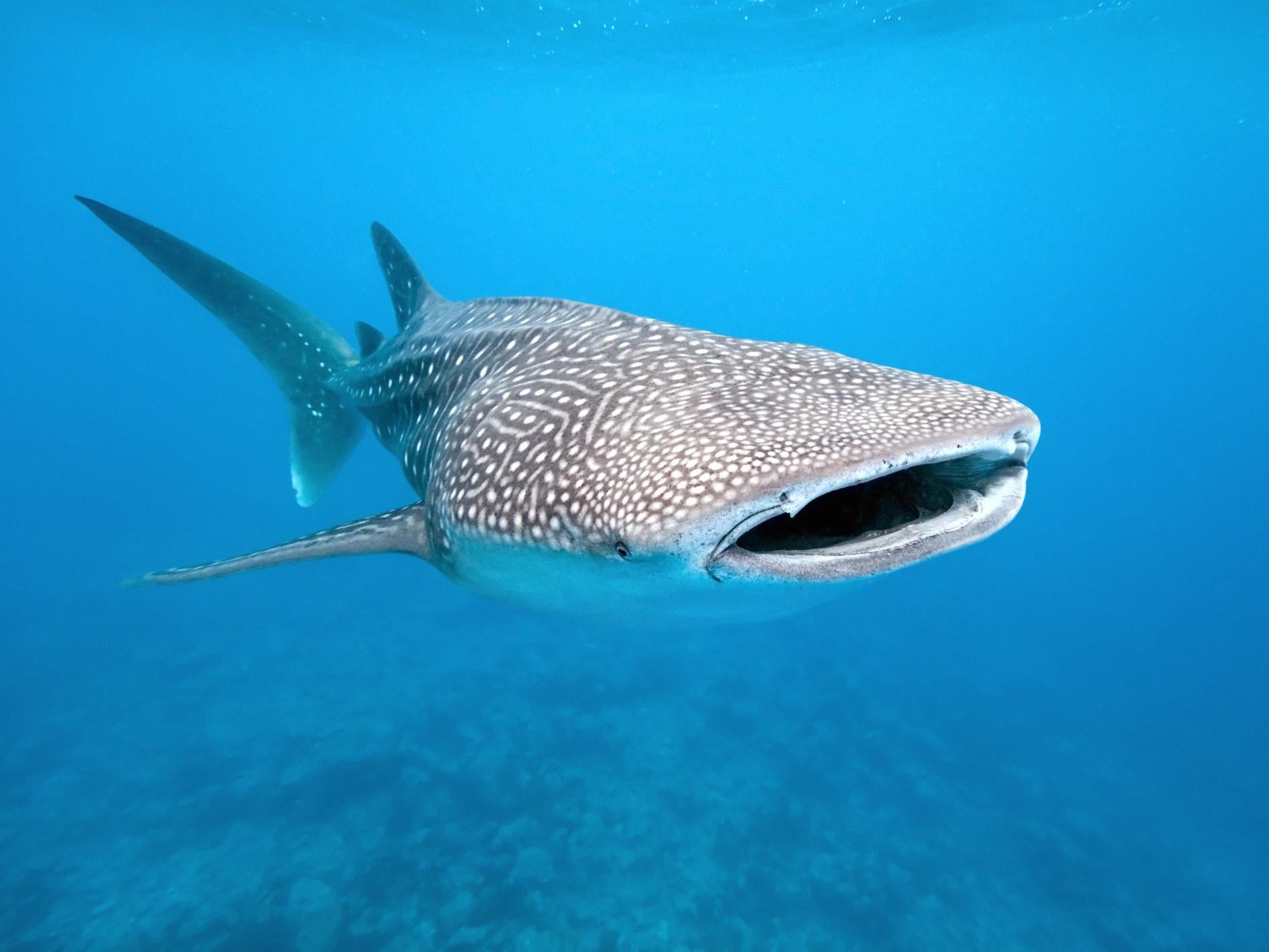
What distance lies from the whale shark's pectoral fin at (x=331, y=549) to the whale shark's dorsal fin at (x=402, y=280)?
9.50ft

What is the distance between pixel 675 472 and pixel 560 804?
8.09 m

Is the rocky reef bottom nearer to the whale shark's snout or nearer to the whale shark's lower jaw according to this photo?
the whale shark's lower jaw

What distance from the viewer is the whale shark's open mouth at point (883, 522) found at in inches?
70.4

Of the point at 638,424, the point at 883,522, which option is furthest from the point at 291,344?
the point at 883,522

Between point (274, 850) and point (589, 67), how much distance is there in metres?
35.1

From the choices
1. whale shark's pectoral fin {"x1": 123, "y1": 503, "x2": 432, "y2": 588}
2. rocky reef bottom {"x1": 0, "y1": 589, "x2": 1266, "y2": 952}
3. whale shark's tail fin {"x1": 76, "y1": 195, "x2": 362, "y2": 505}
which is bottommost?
rocky reef bottom {"x1": 0, "y1": 589, "x2": 1266, "y2": 952}

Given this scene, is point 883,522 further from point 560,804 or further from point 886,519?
point 560,804

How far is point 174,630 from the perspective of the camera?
16.1 meters

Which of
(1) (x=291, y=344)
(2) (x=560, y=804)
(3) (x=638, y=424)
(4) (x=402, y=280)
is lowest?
(2) (x=560, y=804)

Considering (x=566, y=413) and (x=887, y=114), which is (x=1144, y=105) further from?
(x=566, y=413)

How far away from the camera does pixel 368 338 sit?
21.3 ft

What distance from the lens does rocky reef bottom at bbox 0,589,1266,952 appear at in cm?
722

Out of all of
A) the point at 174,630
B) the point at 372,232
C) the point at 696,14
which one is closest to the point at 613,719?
the point at 372,232

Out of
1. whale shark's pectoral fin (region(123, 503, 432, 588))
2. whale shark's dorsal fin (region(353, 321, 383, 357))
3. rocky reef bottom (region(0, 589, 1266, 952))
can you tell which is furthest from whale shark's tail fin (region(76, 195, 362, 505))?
rocky reef bottom (region(0, 589, 1266, 952))
